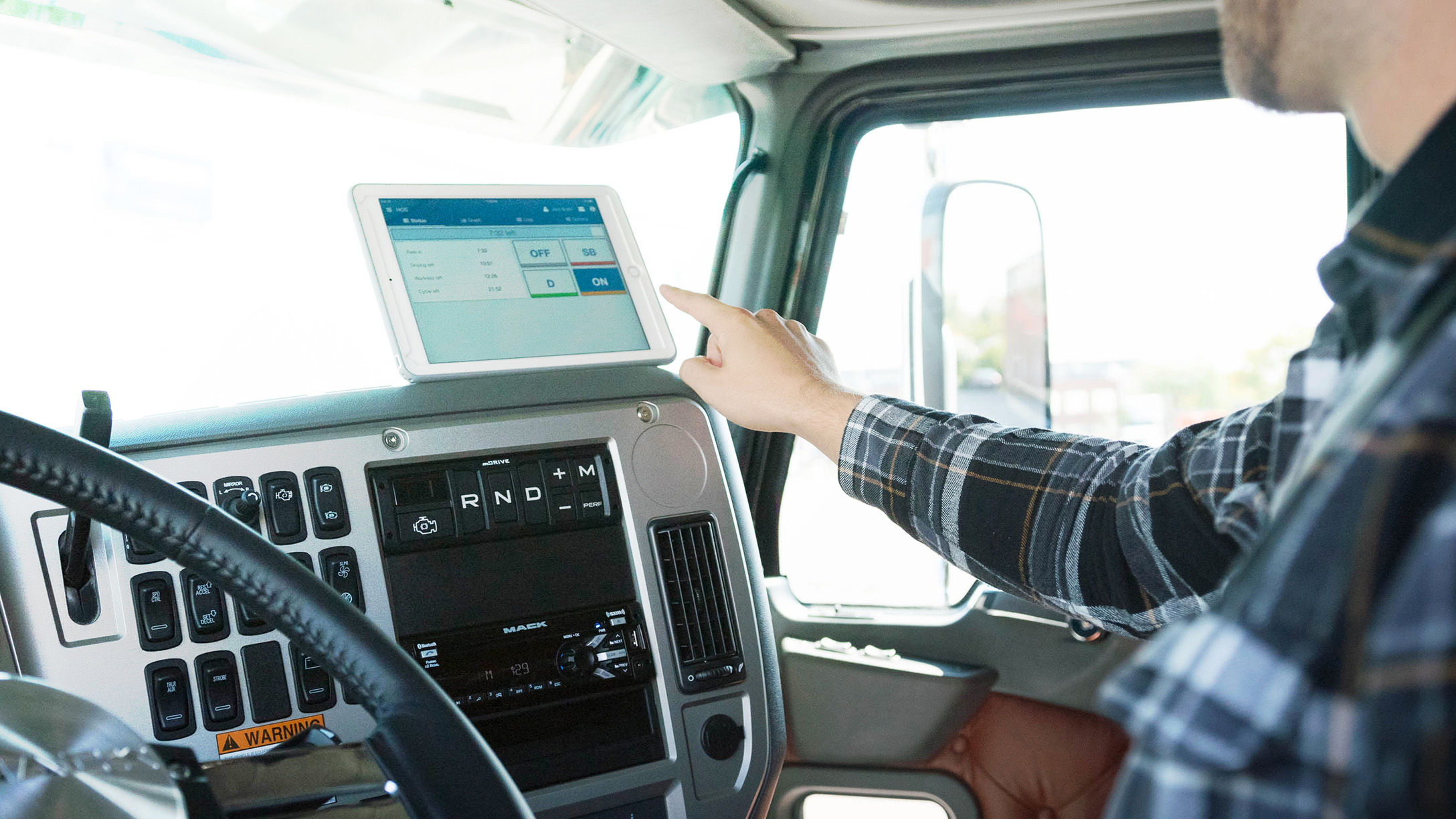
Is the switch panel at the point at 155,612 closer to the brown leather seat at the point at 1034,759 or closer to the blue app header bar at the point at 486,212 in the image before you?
the blue app header bar at the point at 486,212

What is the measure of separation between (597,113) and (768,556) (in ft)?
3.01

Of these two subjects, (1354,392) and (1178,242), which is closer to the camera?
(1354,392)

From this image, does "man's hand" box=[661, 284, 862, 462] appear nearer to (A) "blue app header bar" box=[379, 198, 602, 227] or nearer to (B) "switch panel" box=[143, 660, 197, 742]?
(A) "blue app header bar" box=[379, 198, 602, 227]

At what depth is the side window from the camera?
1.74 meters

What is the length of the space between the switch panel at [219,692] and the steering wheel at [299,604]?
389mm

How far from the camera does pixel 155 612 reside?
3.02 feet

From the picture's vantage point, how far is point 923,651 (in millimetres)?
1929

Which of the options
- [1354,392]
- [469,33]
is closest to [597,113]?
[469,33]

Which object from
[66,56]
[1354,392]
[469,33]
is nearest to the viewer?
[1354,392]

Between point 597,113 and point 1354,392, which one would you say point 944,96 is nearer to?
point 597,113

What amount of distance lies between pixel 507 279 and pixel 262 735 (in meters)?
0.53

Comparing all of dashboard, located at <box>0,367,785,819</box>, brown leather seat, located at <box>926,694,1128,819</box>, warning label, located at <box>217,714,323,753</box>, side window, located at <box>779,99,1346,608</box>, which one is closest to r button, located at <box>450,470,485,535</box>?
dashboard, located at <box>0,367,785,819</box>

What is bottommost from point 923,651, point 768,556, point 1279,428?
point 923,651

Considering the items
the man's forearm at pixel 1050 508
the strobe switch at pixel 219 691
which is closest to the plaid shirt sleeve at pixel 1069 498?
the man's forearm at pixel 1050 508
